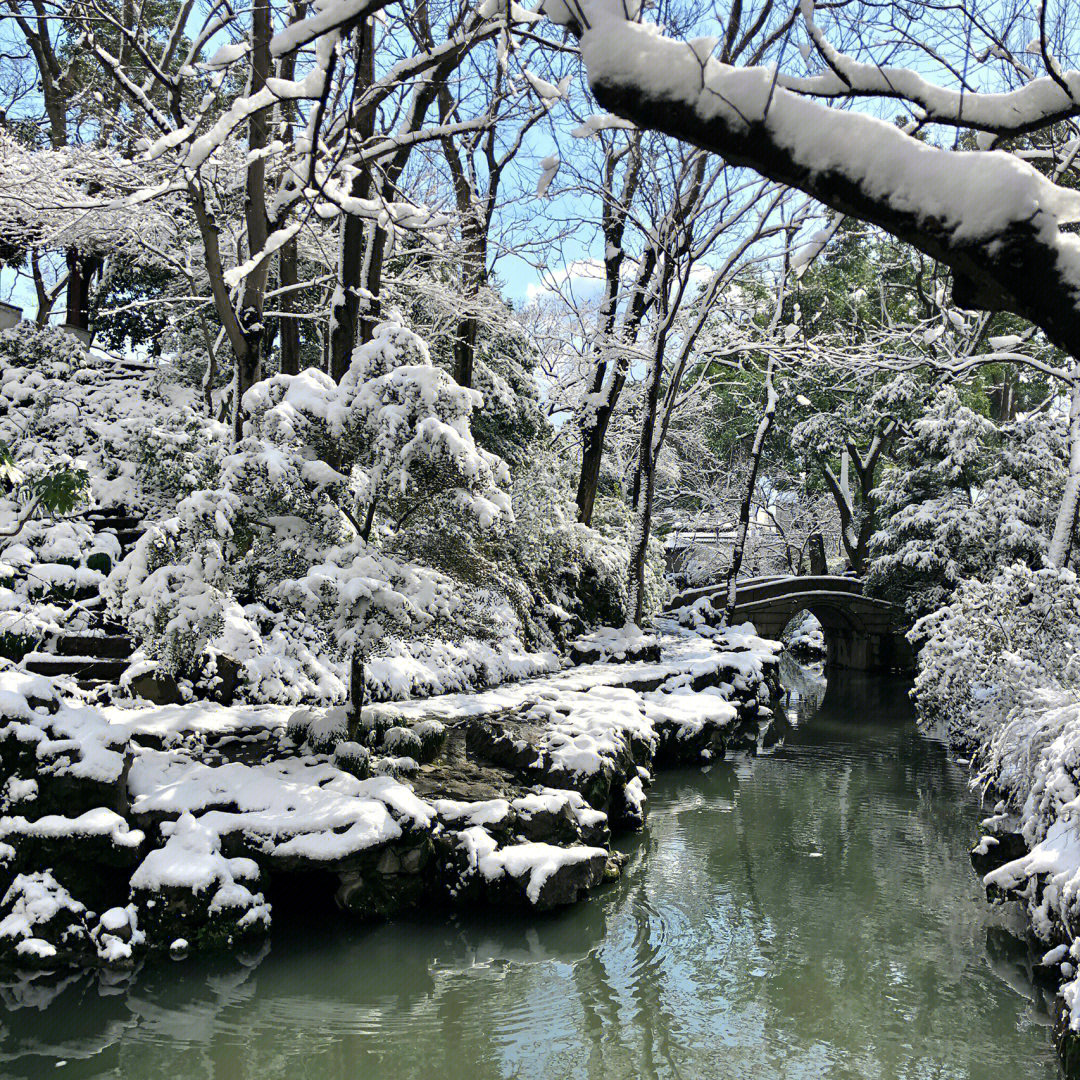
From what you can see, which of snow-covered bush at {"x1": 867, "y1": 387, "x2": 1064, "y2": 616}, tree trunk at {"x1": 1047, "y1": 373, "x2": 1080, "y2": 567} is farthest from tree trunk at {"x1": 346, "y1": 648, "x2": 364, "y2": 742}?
snow-covered bush at {"x1": 867, "y1": 387, "x2": 1064, "y2": 616}

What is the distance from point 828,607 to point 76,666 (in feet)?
70.3

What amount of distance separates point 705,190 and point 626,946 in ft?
35.7

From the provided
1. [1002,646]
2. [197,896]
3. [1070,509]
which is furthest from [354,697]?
[1070,509]

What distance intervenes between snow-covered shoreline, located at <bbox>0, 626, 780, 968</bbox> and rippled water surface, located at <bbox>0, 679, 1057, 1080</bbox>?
0.26 m

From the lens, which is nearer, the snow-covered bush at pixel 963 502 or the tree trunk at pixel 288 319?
the tree trunk at pixel 288 319

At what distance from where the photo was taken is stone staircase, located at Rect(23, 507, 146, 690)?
8695 mm

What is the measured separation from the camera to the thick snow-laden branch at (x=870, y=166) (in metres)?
2.10

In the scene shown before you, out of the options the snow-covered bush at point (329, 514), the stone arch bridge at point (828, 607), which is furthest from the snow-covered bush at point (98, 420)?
the stone arch bridge at point (828, 607)

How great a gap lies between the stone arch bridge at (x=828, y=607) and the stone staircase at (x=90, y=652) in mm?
15419

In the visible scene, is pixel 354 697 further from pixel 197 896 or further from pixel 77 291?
pixel 77 291

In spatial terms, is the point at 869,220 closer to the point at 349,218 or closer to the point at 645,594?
the point at 349,218

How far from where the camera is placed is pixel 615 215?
15609mm

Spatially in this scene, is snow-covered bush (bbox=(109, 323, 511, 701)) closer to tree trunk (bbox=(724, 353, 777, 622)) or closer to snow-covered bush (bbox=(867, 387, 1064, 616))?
tree trunk (bbox=(724, 353, 777, 622))

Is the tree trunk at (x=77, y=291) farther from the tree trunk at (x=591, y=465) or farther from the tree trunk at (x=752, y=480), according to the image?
the tree trunk at (x=752, y=480)
